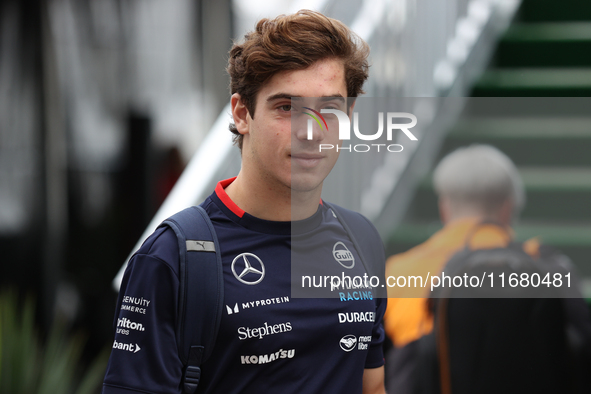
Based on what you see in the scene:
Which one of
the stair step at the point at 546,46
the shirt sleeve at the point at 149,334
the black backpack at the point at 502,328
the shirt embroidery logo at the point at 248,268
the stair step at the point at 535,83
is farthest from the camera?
the stair step at the point at 546,46

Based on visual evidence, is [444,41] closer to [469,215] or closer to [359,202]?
[359,202]

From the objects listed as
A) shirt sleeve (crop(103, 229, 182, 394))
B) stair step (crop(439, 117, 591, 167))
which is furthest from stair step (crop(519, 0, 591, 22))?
shirt sleeve (crop(103, 229, 182, 394))

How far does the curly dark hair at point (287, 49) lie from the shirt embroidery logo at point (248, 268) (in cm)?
36

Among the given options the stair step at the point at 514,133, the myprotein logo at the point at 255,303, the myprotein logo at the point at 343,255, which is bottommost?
the myprotein logo at the point at 255,303

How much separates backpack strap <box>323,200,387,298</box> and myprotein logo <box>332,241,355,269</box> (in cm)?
4

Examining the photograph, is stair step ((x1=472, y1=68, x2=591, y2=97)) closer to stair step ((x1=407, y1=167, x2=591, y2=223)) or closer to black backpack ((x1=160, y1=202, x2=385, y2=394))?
stair step ((x1=407, y1=167, x2=591, y2=223))

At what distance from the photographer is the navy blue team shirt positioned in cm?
142

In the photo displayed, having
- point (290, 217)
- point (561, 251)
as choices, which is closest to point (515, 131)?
point (561, 251)

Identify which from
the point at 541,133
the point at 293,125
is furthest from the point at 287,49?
the point at 541,133

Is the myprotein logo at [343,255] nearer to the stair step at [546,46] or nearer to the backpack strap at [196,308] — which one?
the backpack strap at [196,308]

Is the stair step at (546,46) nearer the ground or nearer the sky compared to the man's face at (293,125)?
nearer the sky

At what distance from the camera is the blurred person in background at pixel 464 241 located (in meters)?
1.93

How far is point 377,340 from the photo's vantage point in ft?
5.90

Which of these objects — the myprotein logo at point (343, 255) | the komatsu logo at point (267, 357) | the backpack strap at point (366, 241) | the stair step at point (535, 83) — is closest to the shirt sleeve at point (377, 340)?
the backpack strap at point (366, 241)
